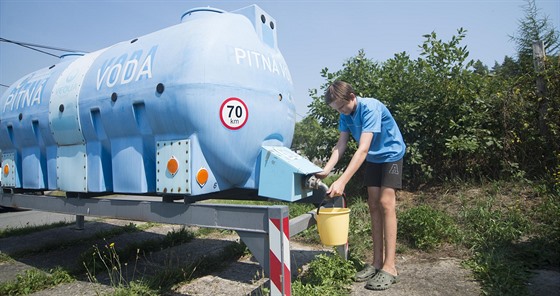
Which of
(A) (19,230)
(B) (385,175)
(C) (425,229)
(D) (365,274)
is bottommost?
(A) (19,230)

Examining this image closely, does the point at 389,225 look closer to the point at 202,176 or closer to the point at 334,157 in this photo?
the point at 334,157

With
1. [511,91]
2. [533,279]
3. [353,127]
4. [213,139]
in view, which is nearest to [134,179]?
[213,139]

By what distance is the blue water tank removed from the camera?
2.66m

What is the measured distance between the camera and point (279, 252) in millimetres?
2307

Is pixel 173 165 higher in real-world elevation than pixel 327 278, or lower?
higher

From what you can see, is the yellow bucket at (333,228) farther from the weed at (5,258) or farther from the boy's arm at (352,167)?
the weed at (5,258)

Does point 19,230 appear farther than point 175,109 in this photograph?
Yes

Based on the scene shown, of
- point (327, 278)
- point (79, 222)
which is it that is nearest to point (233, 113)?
point (327, 278)

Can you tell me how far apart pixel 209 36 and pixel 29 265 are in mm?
3826

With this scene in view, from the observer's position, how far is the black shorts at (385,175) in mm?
2900

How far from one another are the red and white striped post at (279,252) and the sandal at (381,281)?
0.88m

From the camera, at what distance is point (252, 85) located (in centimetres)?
286

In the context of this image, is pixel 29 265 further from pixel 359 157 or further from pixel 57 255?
pixel 359 157

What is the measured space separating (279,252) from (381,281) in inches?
42.4
